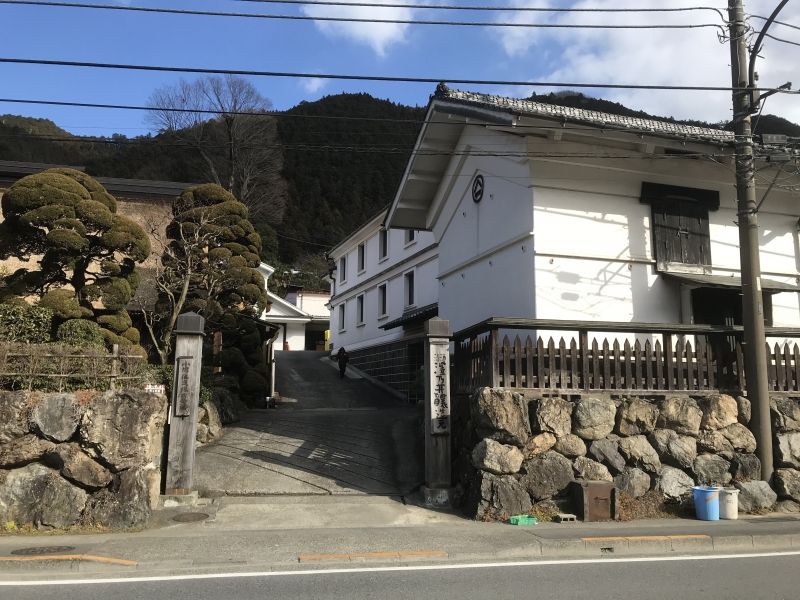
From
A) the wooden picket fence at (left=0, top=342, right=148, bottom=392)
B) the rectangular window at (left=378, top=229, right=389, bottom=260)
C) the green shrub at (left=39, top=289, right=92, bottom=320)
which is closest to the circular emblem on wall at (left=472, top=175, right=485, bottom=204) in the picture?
the wooden picket fence at (left=0, top=342, right=148, bottom=392)

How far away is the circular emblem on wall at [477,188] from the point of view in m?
16.0

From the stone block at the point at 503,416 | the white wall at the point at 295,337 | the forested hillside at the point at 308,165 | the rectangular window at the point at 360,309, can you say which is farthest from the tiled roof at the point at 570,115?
the white wall at the point at 295,337

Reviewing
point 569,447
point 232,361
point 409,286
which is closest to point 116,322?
point 232,361

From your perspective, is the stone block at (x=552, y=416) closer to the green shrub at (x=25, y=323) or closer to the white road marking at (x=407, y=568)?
the white road marking at (x=407, y=568)

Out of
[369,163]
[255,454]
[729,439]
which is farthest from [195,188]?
[369,163]

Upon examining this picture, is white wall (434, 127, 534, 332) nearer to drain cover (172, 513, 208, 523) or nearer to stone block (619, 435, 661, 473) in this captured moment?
stone block (619, 435, 661, 473)

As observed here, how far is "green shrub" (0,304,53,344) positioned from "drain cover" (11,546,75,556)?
4636 mm

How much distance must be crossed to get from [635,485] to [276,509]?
6.03 meters

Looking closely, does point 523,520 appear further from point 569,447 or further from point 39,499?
point 39,499

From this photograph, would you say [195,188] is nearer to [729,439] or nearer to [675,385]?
[675,385]

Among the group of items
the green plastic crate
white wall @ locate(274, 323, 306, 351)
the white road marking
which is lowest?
the white road marking

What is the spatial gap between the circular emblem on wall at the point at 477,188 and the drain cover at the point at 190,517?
1016 centimetres

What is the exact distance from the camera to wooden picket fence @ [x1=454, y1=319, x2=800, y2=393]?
10609 mm

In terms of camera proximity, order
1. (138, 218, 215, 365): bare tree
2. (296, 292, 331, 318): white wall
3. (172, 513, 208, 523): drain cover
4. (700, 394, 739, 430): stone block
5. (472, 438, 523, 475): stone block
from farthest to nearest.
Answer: (296, 292, 331, 318): white wall < (138, 218, 215, 365): bare tree < (700, 394, 739, 430): stone block < (472, 438, 523, 475): stone block < (172, 513, 208, 523): drain cover
